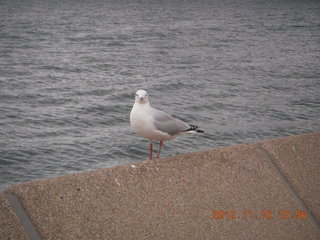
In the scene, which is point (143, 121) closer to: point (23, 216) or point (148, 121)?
point (148, 121)

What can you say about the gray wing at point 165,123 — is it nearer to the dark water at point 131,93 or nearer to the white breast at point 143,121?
the white breast at point 143,121

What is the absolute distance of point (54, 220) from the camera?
2736 millimetres

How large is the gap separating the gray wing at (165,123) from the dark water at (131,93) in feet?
28.5

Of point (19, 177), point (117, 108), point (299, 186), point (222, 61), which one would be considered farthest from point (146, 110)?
point (222, 61)

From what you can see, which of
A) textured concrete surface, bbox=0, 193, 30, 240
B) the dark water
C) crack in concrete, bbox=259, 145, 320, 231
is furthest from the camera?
the dark water

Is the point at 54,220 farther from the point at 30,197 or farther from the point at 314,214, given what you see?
the point at 314,214

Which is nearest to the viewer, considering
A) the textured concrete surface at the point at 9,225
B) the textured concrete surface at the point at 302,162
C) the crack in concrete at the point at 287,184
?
the textured concrete surface at the point at 9,225

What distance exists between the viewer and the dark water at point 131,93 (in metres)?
14.8
